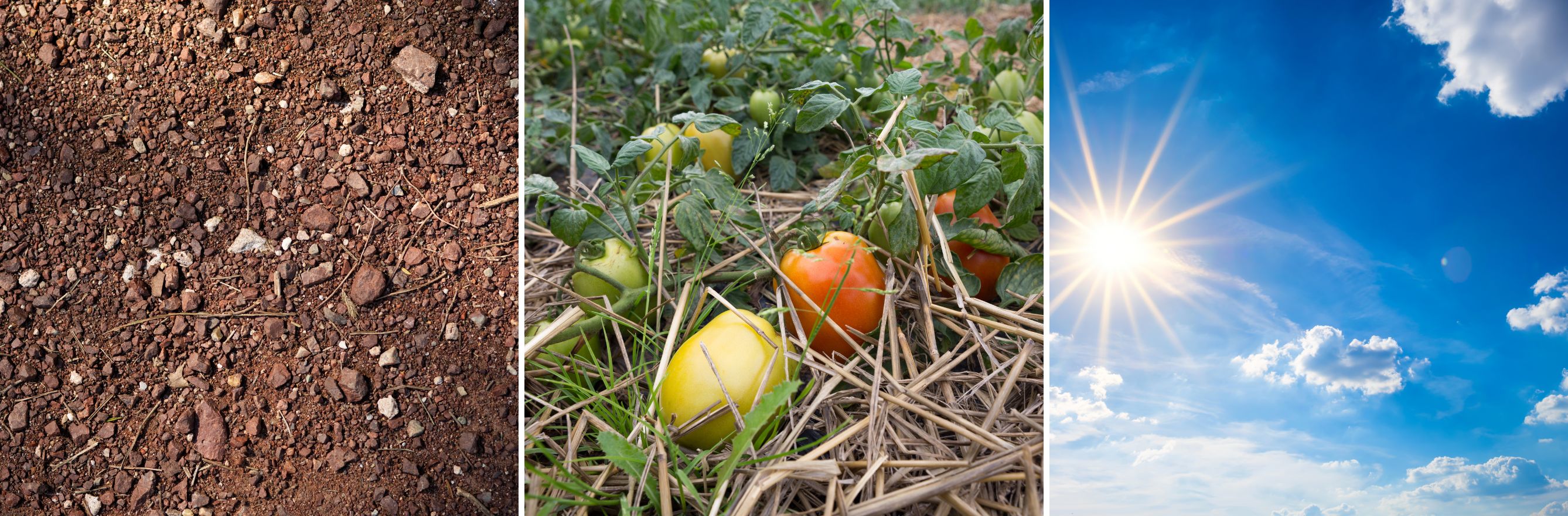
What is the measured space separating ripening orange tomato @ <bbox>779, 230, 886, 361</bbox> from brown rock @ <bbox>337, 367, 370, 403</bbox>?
50 centimetres

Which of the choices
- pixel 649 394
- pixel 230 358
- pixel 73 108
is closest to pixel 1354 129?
pixel 649 394

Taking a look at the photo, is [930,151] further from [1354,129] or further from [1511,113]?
[1511,113]

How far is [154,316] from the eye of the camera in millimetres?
1089

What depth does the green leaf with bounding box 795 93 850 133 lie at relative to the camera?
0.88 metres

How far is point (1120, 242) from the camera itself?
0.72 meters

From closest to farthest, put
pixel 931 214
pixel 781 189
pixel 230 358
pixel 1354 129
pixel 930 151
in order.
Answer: pixel 1354 129 < pixel 930 151 < pixel 931 214 < pixel 230 358 < pixel 781 189

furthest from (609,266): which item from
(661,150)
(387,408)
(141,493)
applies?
(141,493)

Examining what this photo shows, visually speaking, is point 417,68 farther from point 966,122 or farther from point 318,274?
point 966,122

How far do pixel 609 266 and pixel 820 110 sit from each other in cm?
29

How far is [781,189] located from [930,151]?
1.68 feet

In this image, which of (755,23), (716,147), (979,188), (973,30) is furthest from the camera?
(973,30)

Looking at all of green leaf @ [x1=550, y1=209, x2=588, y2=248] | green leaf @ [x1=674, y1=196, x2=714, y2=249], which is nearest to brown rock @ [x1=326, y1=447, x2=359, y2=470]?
green leaf @ [x1=550, y1=209, x2=588, y2=248]

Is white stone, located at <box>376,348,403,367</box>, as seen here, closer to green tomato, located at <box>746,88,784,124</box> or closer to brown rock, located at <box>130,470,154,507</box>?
brown rock, located at <box>130,470,154,507</box>

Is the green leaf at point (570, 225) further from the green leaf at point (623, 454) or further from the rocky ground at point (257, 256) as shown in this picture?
the green leaf at point (623, 454)
